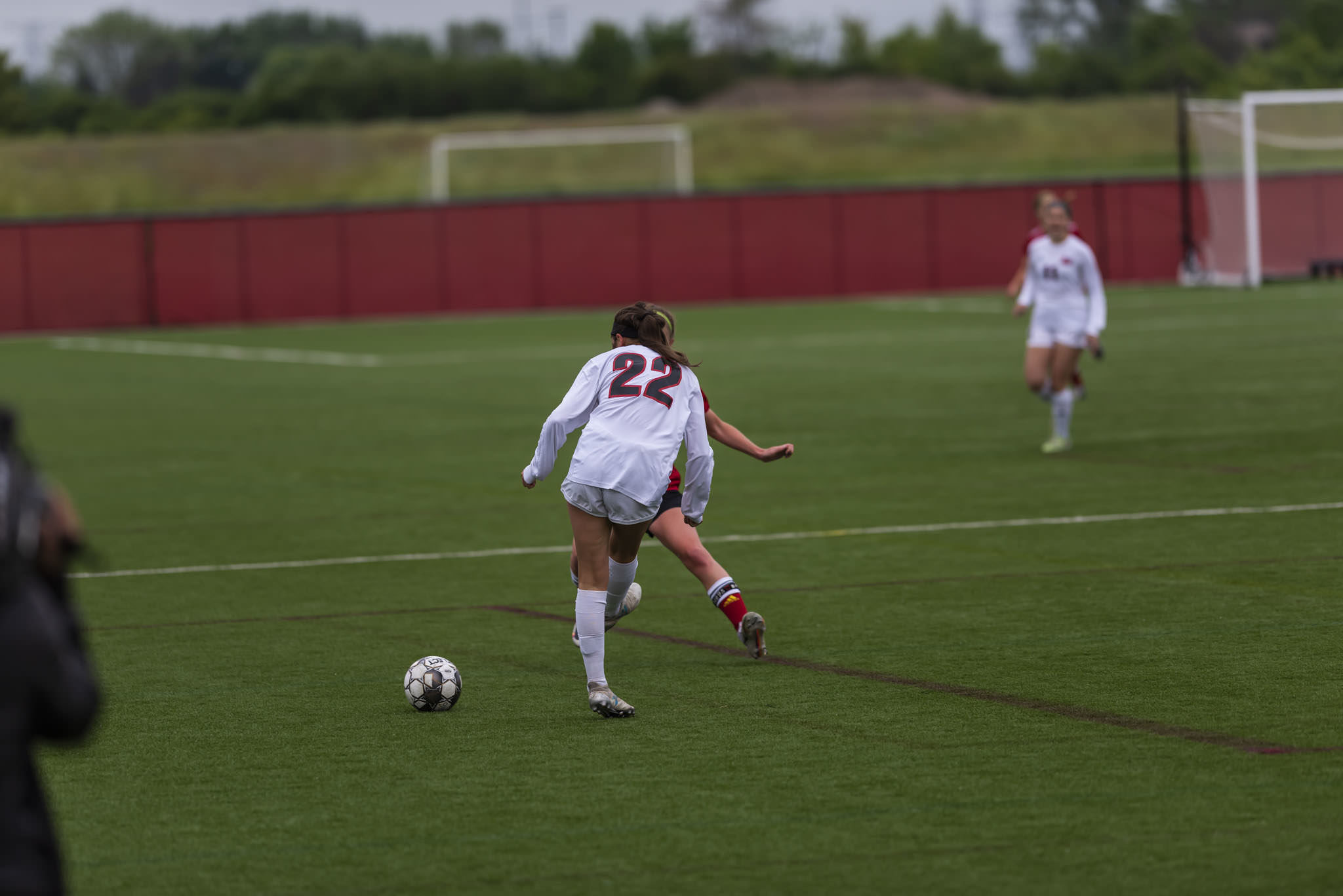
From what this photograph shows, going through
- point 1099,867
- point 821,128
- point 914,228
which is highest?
point 821,128

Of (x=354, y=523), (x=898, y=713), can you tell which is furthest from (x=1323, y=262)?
(x=898, y=713)

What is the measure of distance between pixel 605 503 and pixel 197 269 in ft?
129

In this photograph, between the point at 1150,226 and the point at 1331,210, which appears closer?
the point at 1331,210

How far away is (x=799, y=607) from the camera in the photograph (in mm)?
10859

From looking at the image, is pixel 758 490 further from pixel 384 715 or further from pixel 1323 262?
pixel 1323 262

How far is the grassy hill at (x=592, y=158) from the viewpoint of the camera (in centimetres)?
7356

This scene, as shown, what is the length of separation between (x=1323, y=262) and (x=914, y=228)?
10.3 meters

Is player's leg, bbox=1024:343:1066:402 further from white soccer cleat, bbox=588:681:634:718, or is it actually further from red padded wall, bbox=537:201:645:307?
red padded wall, bbox=537:201:645:307

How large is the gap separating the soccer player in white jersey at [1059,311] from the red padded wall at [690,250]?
97.4 ft

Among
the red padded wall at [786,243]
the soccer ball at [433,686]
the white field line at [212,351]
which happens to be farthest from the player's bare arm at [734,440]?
the red padded wall at [786,243]

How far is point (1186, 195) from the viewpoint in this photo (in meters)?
44.9

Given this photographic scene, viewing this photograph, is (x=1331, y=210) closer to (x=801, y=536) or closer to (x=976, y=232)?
(x=976, y=232)

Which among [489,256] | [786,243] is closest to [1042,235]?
[489,256]

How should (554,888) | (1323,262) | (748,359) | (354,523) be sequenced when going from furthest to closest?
(1323,262) < (748,359) < (354,523) < (554,888)
